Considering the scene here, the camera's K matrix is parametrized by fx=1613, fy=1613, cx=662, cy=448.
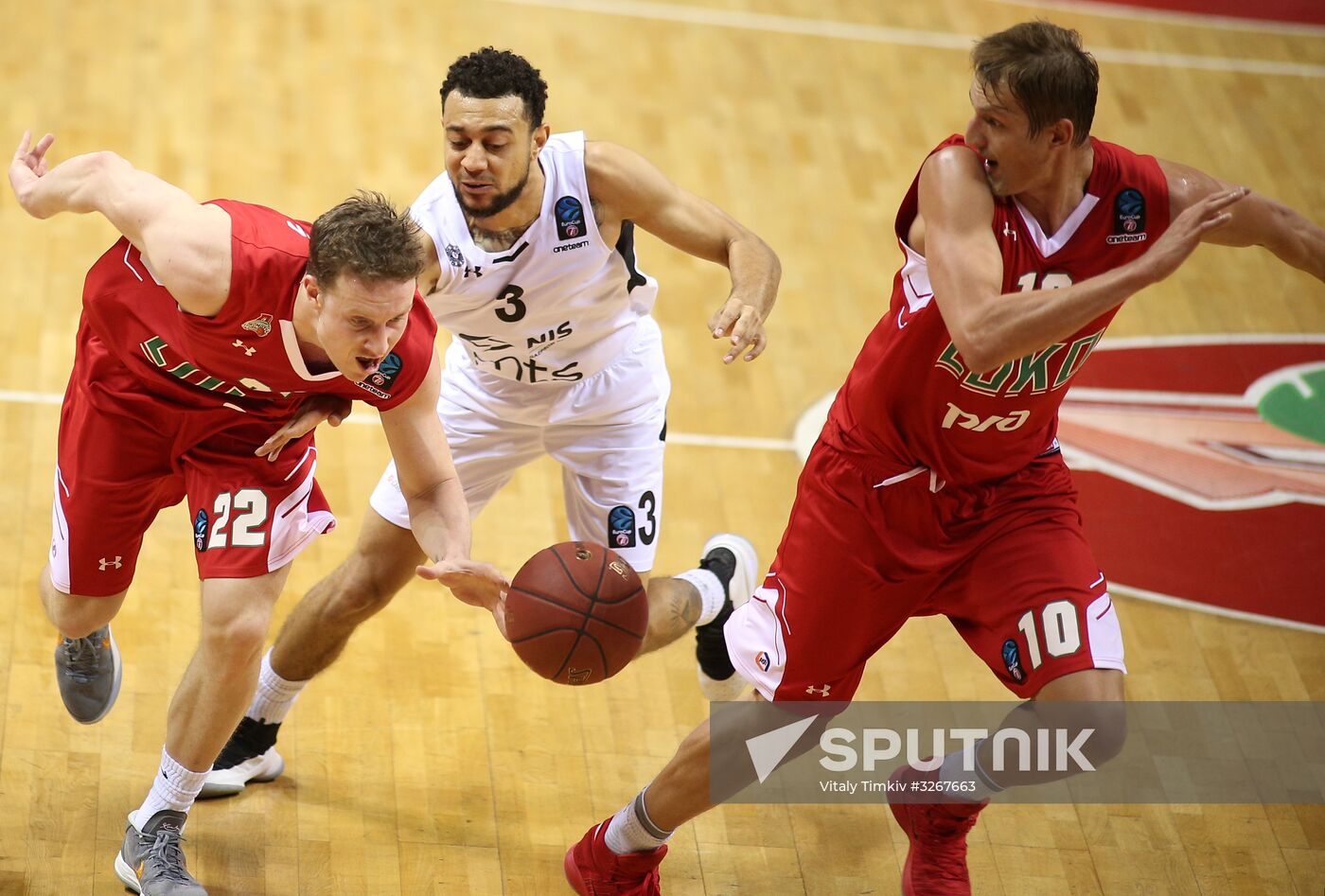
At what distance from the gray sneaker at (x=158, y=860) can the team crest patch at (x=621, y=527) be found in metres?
1.66

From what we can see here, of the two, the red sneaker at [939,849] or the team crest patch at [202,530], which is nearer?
the team crest patch at [202,530]

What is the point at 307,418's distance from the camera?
14.8 ft

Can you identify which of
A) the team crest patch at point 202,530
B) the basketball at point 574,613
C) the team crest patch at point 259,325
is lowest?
the basketball at point 574,613

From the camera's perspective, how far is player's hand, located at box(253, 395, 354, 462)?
447 cm

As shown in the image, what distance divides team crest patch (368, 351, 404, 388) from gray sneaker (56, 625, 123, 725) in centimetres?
144

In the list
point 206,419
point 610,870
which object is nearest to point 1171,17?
point 610,870

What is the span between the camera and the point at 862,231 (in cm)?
899

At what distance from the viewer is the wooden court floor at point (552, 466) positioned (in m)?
5.18

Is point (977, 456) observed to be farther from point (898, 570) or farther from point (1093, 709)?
point (1093, 709)

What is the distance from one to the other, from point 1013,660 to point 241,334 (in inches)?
89.4

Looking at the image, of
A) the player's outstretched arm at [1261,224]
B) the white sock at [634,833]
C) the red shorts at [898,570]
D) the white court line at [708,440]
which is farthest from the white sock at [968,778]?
the white court line at [708,440]

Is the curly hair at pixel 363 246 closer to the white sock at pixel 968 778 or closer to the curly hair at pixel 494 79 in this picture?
the curly hair at pixel 494 79

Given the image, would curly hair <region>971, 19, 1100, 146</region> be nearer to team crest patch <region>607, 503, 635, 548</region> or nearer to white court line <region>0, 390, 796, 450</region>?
team crest patch <region>607, 503, 635, 548</region>

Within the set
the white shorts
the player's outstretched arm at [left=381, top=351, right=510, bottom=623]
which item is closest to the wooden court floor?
the white shorts
